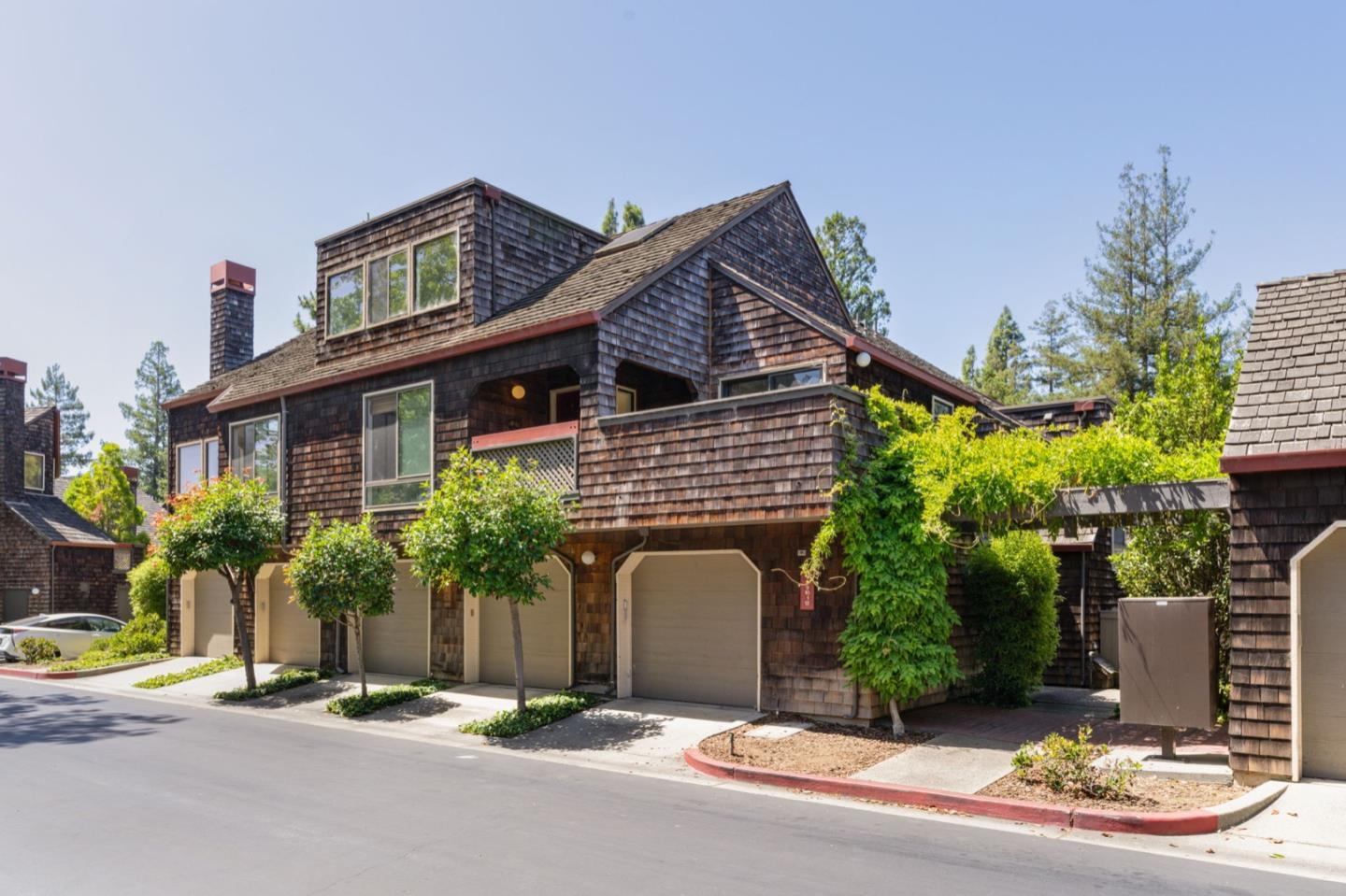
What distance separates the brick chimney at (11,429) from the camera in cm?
3253

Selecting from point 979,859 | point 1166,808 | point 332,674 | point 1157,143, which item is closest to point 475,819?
point 979,859

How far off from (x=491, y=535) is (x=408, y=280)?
7.35m

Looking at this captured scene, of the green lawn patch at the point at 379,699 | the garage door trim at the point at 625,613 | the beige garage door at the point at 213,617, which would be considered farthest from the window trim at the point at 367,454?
the beige garage door at the point at 213,617

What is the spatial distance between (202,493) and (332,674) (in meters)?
4.30

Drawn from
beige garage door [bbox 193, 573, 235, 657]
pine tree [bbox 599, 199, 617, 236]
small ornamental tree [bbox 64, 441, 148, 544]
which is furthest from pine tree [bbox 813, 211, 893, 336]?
small ornamental tree [bbox 64, 441, 148, 544]

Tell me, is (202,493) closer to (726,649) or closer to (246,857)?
(726,649)

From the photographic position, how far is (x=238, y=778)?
10344mm

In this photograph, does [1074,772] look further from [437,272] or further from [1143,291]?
[1143,291]

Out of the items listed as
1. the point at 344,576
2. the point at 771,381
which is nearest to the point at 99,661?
the point at 344,576

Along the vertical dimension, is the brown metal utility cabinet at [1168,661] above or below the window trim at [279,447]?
below

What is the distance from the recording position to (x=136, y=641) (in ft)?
78.1

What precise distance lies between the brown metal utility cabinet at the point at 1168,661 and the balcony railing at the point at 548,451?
795 cm

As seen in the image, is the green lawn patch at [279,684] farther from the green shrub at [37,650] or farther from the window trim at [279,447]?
the green shrub at [37,650]

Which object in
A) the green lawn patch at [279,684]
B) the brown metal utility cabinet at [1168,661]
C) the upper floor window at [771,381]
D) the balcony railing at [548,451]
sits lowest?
the green lawn patch at [279,684]
